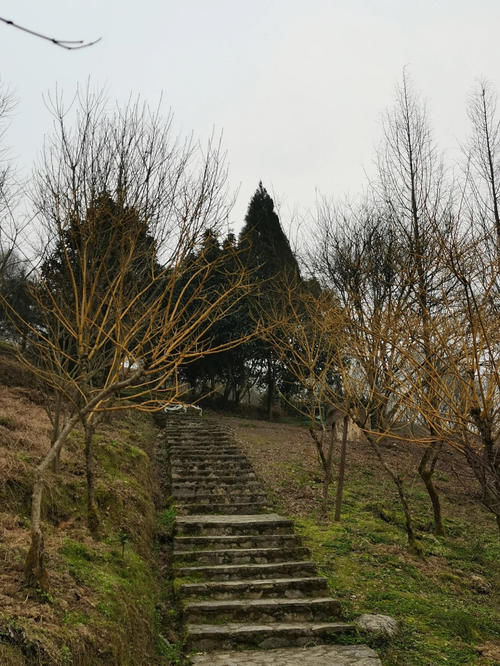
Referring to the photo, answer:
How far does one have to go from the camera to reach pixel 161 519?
823cm

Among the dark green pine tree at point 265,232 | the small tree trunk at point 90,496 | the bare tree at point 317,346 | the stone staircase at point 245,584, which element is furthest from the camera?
the dark green pine tree at point 265,232

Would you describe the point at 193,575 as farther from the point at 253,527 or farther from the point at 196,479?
the point at 196,479

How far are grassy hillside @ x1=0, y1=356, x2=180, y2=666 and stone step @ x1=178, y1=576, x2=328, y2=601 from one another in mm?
413

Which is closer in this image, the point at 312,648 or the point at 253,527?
the point at 312,648

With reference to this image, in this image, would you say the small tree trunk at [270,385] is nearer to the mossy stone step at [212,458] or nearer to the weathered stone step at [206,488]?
the mossy stone step at [212,458]

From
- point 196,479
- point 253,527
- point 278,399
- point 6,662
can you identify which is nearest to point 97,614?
point 6,662

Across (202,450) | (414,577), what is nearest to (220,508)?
(202,450)

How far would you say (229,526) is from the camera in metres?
7.72

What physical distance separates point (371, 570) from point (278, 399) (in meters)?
16.7

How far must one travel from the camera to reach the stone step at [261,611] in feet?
18.7

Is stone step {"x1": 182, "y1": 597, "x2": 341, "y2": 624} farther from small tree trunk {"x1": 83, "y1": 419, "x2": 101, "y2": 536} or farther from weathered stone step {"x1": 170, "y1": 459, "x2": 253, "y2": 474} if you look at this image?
weathered stone step {"x1": 170, "y1": 459, "x2": 253, "y2": 474}

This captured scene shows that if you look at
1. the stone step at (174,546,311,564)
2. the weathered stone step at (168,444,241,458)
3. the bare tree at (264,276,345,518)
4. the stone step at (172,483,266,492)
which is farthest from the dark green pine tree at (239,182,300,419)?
the stone step at (174,546,311,564)

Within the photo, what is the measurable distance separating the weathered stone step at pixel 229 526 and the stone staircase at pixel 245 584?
0.04ft

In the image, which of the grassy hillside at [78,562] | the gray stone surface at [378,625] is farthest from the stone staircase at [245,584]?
the grassy hillside at [78,562]
